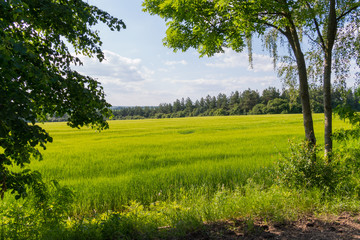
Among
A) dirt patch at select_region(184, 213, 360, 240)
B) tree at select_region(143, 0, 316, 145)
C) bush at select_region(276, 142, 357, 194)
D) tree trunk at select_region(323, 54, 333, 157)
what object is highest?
tree at select_region(143, 0, 316, 145)

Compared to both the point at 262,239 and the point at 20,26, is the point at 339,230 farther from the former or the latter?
Answer: the point at 20,26

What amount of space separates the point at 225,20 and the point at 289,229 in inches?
191

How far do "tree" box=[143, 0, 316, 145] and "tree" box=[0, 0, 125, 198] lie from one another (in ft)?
6.99

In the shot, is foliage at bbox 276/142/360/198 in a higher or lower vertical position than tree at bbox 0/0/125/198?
lower

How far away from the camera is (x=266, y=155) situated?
11.5 m

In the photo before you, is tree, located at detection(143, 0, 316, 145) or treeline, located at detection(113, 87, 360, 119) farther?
treeline, located at detection(113, 87, 360, 119)

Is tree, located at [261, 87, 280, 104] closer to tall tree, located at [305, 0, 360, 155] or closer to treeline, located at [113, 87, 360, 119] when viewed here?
treeline, located at [113, 87, 360, 119]

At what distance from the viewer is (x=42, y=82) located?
7.80 ft

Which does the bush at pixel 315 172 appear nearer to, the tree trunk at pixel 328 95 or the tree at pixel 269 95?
the tree trunk at pixel 328 95

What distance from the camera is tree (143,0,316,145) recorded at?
4.91 metres

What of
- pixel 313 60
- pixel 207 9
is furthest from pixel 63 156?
pixel 313 60

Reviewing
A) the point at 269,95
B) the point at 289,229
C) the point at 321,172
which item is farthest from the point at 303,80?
the point at 269,95

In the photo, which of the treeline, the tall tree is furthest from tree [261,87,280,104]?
the tall tree

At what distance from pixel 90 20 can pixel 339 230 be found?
17.3 feet
